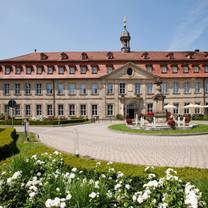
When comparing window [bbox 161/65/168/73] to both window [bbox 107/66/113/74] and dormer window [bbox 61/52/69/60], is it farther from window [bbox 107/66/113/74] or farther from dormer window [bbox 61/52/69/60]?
dormer window [bbox 61/52/69/60]

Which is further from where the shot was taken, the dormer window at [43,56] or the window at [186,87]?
the window at [186,87]

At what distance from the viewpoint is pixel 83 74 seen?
4506cm

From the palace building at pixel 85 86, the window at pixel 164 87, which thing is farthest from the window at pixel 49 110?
the window at pixel 164 87

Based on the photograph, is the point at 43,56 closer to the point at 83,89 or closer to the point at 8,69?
the point at 8,69

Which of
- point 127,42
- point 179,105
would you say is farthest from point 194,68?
point 127,42

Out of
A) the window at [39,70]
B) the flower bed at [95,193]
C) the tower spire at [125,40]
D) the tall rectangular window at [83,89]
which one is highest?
the tower spire at [125,40]

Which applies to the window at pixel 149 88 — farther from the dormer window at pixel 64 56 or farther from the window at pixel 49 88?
the window at pixel 49 88

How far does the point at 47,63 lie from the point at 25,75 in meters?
4.87

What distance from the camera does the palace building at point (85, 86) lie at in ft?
146

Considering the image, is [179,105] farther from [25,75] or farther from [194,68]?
[25,75]

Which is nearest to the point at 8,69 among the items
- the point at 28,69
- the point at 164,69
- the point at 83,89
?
the point at 28,69

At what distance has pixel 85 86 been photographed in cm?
4484

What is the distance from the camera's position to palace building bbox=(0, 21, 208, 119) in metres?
44.5

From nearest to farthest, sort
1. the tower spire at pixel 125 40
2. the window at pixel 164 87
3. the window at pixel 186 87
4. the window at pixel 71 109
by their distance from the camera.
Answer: the window at pixel 71 109 < the window at pixel 164 87 < the window at pixel 186 87 < the tower spire at pixel 125 40
